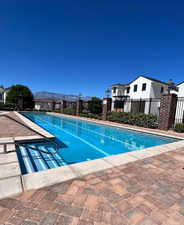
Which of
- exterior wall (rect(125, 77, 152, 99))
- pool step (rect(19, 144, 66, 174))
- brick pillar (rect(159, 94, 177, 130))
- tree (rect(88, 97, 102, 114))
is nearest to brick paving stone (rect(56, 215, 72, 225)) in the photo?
pool step (rect(19, 144, 66, 174))

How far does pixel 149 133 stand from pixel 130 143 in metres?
1.99

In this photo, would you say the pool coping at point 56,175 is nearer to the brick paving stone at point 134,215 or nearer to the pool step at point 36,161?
the brick paving stone at point 134,215

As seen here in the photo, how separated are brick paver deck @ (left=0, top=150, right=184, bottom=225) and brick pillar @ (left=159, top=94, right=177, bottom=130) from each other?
23.8 ft

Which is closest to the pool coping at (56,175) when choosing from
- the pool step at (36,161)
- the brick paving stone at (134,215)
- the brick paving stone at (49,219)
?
the brick paving stone at (49,219)

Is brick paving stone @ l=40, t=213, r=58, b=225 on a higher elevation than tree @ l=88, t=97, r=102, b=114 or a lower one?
lower

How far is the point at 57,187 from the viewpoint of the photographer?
6.22 ft

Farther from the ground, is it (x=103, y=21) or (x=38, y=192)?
(x=103, y=21)

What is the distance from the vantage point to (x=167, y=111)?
8.55 metres

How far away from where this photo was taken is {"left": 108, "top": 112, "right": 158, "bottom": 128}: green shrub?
9.60 m

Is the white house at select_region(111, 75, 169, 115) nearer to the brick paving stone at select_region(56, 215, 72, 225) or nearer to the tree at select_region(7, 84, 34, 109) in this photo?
the brick paving stone at select_region(56, 215, 72, 225)

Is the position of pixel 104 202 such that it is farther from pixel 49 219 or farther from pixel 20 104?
pixel 20 104

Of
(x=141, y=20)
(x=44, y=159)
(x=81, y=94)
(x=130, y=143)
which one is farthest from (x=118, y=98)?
(x=44, y=159)

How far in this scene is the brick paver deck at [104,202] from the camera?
1.36m

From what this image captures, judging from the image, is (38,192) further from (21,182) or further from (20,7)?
(20,7)
